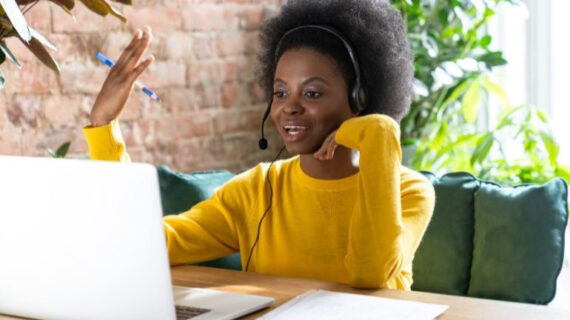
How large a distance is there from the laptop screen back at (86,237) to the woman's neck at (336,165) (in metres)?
0.71

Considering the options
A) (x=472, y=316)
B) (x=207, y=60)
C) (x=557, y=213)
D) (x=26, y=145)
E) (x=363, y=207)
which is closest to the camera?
(x=472, y=316)

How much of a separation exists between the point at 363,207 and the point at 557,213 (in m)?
0.43

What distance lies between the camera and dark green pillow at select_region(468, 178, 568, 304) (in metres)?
1.83

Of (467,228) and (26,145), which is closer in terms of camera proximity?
(467,228)

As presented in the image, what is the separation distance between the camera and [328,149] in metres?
1.85

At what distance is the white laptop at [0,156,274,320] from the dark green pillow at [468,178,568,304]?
2.73 ft

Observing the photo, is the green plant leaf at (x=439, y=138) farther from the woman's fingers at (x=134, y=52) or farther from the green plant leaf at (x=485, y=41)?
the woman's fingers at (x=134, y=52)

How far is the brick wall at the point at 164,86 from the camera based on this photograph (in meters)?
2.69

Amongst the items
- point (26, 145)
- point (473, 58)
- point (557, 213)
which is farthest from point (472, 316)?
point (473, 58)

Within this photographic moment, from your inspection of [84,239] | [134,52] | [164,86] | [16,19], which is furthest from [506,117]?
[84,239]

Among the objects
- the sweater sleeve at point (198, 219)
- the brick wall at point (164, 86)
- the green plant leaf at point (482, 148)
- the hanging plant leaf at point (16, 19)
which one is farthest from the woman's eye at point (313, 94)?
the green plant leaf at point (482, 148)

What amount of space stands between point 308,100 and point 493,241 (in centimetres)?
47

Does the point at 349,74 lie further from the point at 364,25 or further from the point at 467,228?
the point at 467,228

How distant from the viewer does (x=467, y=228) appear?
196cm
